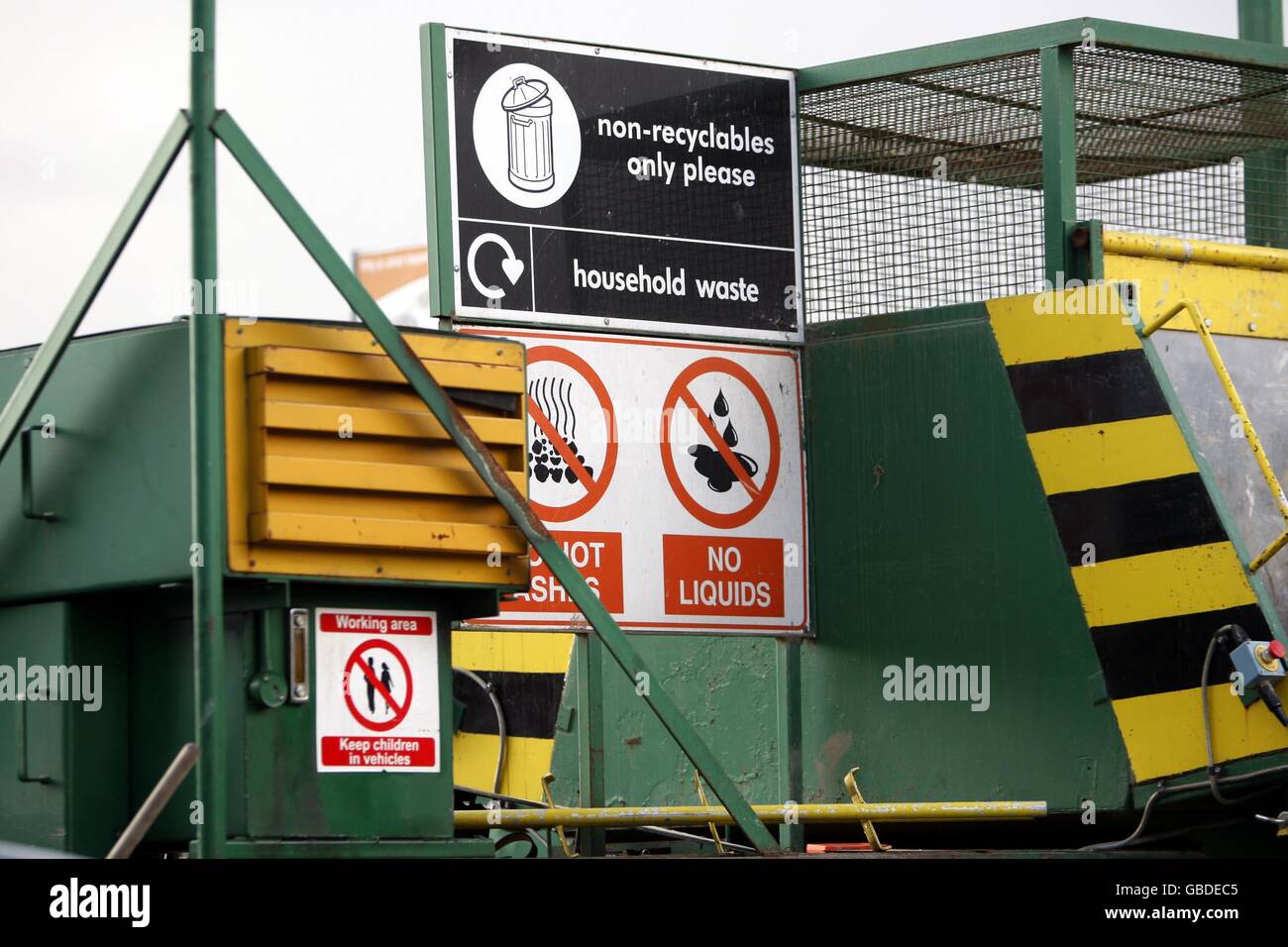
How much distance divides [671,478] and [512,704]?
1.23m

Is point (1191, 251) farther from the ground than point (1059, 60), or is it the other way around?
point (1059, 60)

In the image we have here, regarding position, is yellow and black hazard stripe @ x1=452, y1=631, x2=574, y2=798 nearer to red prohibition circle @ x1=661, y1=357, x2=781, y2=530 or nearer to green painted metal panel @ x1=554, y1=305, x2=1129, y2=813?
green painted metal panel @ x1=554, y1=305, x2=1129, y2=813

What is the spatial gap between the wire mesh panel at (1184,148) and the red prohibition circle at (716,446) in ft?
4.17

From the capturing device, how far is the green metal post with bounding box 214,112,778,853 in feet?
15.1

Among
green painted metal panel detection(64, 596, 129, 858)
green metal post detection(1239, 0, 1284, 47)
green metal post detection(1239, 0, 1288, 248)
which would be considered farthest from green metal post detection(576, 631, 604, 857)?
green metal post detection(1239, 0, 1284, 47)

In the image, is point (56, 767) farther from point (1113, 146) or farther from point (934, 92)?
point (1113, 146)

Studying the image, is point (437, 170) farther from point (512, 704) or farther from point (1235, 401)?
point (1235, 401)

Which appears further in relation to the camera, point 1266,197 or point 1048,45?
point 1266,197

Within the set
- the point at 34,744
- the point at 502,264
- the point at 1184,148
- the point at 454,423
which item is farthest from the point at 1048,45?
the point at 34,744

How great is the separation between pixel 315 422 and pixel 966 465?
9.32ft

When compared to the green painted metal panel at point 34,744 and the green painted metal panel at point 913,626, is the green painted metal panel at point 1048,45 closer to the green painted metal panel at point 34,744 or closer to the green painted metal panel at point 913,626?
the green painted metal panel at point 913,626

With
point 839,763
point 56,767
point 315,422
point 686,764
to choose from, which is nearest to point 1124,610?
point 839,763

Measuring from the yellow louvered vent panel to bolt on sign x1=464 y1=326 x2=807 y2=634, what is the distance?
192 cm

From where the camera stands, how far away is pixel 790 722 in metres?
7.23
